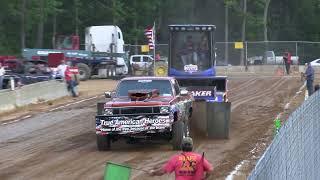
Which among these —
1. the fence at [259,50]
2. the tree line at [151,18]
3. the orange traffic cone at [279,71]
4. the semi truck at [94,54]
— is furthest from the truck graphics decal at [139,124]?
the tree line at [151,18]

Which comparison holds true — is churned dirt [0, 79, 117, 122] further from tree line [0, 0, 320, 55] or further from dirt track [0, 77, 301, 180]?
tree line [0, 0, 320, 55]

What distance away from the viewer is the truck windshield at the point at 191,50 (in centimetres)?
2372

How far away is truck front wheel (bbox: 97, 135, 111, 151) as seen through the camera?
53.9ft

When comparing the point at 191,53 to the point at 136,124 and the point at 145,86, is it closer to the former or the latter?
the point at 145,86

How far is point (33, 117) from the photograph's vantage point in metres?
25.2

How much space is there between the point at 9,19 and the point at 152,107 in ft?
199

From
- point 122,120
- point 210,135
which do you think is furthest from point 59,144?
point 210,135

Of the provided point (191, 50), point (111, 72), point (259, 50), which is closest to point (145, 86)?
point (191, 50)

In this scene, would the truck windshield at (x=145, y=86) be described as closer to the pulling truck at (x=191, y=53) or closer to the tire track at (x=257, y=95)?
the pulling truck at (x=191, y=53)

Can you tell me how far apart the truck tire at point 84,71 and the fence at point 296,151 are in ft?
117

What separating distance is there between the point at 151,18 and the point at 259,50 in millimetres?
24744

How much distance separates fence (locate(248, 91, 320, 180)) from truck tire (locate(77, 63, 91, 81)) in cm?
3552

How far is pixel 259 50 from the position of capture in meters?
63.9

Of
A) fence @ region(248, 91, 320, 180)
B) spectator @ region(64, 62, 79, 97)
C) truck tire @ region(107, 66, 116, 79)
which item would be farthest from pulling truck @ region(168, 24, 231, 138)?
truck tire @ region(107, 66, 116, 79)
